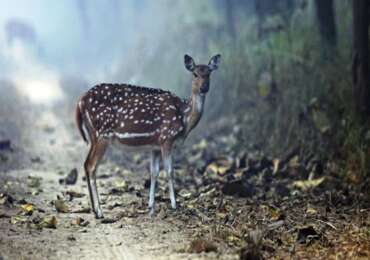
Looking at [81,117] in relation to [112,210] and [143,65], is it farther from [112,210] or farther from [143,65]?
[143,65]

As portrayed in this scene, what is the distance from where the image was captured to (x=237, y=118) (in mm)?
17375

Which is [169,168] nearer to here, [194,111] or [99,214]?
[194,111]

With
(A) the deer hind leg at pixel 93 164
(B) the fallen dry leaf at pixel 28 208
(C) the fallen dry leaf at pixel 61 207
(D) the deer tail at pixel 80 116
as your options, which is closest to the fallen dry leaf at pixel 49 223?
(B) the fallen dry leaf at pixel 28 208

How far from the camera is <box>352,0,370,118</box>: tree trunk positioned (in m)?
13.0

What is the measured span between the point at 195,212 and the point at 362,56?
5.00 metres

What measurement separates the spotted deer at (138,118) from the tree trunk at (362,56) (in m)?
3.71

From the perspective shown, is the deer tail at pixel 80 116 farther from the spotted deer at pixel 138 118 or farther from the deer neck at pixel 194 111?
the deer neck at pixel 194 111

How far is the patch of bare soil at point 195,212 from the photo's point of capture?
821cm

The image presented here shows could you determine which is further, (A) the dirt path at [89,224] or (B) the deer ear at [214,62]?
(B) the deer ear at [214,62]

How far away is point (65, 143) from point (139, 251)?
10.0 meters

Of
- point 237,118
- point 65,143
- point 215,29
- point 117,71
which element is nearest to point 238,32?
point 215,29

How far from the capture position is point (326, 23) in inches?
623

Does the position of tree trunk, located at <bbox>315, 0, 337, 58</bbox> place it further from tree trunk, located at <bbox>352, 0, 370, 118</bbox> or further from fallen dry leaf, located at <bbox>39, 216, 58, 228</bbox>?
fallen dry leaf, located at <bbox>39, 216, 58, 228</bbox>

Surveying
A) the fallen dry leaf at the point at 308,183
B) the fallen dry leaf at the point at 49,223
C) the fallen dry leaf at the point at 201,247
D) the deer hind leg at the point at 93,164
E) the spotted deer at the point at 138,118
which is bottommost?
the fallen dry leaf at the point at 308,183
